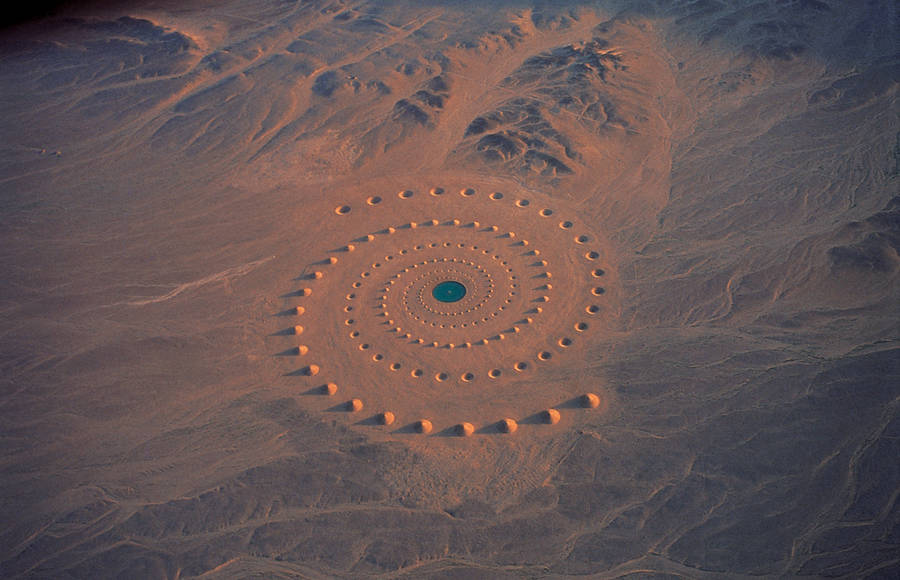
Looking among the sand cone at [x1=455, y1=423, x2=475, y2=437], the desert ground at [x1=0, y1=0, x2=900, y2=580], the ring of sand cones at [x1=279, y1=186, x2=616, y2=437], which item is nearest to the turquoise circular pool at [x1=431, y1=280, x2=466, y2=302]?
the ring of sand cones at [x1=279, y1=186, x2=616, y2=437]

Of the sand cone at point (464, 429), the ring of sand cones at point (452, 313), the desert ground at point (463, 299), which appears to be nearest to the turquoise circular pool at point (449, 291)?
the ring of sand cones at point (452, 313)

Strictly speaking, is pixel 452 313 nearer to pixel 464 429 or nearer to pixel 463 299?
pixel 463 299

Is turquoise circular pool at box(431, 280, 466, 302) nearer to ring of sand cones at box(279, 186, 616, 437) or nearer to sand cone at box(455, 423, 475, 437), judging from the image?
ring of sand cones at box(279, 186, 616, 437)

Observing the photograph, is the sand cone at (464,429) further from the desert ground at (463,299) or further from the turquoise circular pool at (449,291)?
the turquoise circular pool at (449,291)

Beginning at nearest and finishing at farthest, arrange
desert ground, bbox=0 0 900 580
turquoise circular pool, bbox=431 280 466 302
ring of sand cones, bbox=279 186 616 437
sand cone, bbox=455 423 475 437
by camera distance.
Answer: desert ground, bbox=0 0 900 580 → sand cone, bbox=455 423 475 437 → ring of sand cones, bbox=279 186 616 437 → turquoise circular pool, bbox=431 280 466 302

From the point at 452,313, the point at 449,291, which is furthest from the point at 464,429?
the point at 449,291

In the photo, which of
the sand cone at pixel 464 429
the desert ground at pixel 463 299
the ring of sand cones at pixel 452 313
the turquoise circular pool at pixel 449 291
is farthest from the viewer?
the turquoise circular pool at pixel 449 291
